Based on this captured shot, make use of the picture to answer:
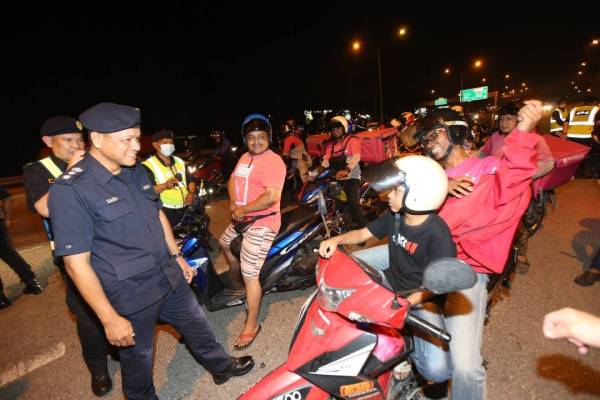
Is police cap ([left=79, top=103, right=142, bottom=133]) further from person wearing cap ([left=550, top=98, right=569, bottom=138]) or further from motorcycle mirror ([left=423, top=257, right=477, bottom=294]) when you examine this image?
person wearing cap ([left=550, top=98, right=569, bottom=138])

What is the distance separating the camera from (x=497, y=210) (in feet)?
6.96

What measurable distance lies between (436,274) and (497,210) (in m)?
1.22

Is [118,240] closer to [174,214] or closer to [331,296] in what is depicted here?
[331,296]

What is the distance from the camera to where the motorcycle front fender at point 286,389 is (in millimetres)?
1616

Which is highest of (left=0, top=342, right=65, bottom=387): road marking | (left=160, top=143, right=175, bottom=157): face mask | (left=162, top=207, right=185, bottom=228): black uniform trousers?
(left=160, top=143, right=175, bottom=157): face mask

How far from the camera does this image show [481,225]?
215 cm

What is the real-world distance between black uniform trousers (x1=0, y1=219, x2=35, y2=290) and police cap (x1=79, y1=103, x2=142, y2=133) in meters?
4.30

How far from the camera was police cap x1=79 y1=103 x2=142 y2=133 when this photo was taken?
190cm

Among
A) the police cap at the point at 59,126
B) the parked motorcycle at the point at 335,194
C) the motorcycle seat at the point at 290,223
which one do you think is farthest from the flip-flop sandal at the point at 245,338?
the police cap at the point at 59,126

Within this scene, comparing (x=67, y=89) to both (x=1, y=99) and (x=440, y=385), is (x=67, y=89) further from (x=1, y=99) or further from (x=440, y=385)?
(x=440, y=385)

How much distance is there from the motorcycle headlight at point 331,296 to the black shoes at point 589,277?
12.5ft

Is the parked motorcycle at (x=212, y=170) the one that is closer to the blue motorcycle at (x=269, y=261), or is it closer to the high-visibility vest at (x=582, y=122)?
the blue motorcycle at (x=269, y=261)

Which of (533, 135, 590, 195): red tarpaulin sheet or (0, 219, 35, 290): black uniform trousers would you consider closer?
(533, 135, 590, 195): red tarpaulin sheet

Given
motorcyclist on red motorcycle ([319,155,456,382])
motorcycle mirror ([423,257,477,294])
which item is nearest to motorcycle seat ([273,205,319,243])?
motorcyclist on red motorcycle ([319,155,456,382])
